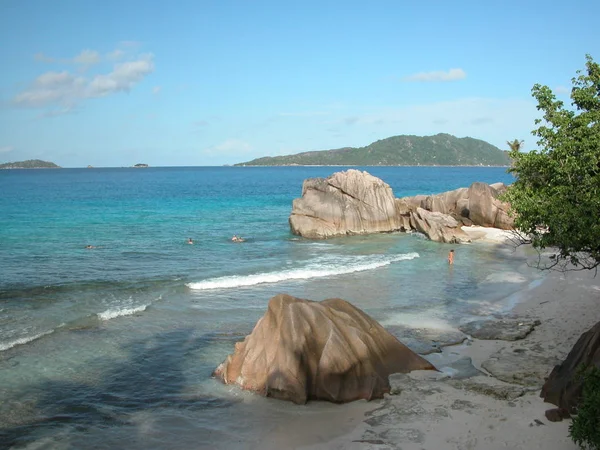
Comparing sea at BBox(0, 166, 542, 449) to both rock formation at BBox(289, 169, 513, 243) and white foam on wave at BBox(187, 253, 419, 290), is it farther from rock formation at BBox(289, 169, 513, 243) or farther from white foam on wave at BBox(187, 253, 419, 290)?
rock formation at BBox(289, 169, 513, 243)

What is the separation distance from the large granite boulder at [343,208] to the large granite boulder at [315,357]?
35.3 meters

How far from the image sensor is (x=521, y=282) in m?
33.2

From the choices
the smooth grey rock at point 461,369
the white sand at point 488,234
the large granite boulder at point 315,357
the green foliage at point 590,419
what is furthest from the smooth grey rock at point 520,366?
the white sand at point 488,234

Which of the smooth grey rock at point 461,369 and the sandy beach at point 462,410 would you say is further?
the smooth grey rock at point 461,369

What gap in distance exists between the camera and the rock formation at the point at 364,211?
175 feet

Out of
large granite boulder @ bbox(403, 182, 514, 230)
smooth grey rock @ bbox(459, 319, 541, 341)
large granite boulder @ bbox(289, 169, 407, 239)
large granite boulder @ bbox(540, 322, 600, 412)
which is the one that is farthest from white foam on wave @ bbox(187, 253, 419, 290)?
large granite boulder @ bbox(540, 322, 600, 412)

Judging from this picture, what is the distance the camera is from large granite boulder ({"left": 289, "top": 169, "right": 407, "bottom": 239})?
175 ft

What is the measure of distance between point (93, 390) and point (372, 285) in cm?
1885

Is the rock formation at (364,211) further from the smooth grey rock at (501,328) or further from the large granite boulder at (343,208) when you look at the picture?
the smooth grey rock at (501,328)

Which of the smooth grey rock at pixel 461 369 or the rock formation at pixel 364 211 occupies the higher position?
the rock formation at pixel 364 211

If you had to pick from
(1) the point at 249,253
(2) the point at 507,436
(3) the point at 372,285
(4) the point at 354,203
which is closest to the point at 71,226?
(1) the point at 249,253

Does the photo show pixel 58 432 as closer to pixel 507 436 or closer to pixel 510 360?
pixel 507 436

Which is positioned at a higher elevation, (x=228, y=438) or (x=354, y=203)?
(x=354, y=203)

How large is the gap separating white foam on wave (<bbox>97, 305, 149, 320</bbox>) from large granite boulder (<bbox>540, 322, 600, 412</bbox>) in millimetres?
18244
